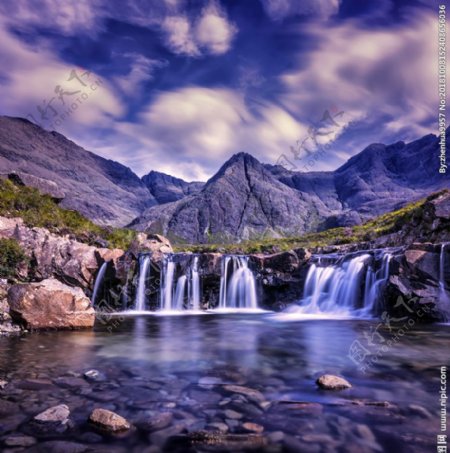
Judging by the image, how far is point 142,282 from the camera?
34.4 metres

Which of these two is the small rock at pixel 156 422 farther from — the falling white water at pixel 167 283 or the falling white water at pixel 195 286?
the falling white water at pixel 195 286

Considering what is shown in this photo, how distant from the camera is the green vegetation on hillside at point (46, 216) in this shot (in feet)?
123

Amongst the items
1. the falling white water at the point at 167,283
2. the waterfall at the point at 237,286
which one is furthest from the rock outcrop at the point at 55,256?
the waterfall at the point at 237,286

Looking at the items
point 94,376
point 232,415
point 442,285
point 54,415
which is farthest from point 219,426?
point 442,285

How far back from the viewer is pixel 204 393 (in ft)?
27.2

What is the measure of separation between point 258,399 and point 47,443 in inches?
160

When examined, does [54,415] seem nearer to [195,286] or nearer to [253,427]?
[253,427]

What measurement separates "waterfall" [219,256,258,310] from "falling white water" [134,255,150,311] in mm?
7036

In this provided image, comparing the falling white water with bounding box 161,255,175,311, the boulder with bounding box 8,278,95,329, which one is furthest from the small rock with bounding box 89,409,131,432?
the falling white water with bounding box 161,255,175,311

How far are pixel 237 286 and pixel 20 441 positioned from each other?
29379 millimetres

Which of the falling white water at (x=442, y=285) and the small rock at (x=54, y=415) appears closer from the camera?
the small rock at (x=54, y=415)

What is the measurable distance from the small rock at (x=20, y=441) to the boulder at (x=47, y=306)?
1173cm

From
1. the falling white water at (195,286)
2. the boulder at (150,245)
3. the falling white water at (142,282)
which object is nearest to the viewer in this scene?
the falling white water at (142,282)

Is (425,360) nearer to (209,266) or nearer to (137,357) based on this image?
(137,357)
